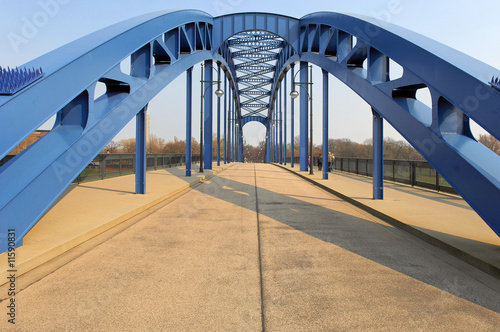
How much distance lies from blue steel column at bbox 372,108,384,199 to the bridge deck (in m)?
2.66

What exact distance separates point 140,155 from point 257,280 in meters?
7.29

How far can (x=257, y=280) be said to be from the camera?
3408 mm

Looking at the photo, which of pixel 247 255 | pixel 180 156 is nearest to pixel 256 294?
pixel 247 255

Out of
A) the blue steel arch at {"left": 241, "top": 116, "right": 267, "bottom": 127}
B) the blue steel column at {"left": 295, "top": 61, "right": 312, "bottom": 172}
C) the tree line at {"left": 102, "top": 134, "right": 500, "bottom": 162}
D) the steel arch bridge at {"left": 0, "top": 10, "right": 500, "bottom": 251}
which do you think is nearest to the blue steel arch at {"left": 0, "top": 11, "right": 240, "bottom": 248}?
the steel arch bridge at {"left": 0, "top": 10, "right": 500, "bottom": 251}

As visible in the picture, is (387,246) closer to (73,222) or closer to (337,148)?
(73,222)

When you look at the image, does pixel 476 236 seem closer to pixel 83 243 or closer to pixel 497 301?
pixel 497 301

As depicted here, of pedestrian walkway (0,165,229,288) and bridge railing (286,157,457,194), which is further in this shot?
bridge railing (286,157,457,194)

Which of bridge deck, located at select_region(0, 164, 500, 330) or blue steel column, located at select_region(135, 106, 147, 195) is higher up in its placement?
blue steel column, located at select_region(135, 106, 147, 195)

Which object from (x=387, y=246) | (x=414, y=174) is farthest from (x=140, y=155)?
(x=414, y=174)

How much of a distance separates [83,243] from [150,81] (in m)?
5.60

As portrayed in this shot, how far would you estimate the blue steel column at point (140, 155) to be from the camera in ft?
31.1

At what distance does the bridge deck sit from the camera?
260 centimetres

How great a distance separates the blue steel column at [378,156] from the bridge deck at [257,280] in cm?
266

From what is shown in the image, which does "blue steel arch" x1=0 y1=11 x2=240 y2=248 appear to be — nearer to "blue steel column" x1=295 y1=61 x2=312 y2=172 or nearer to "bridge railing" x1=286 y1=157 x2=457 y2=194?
"bridge railing" x1=286 y1=157 x2=457 y2=194
